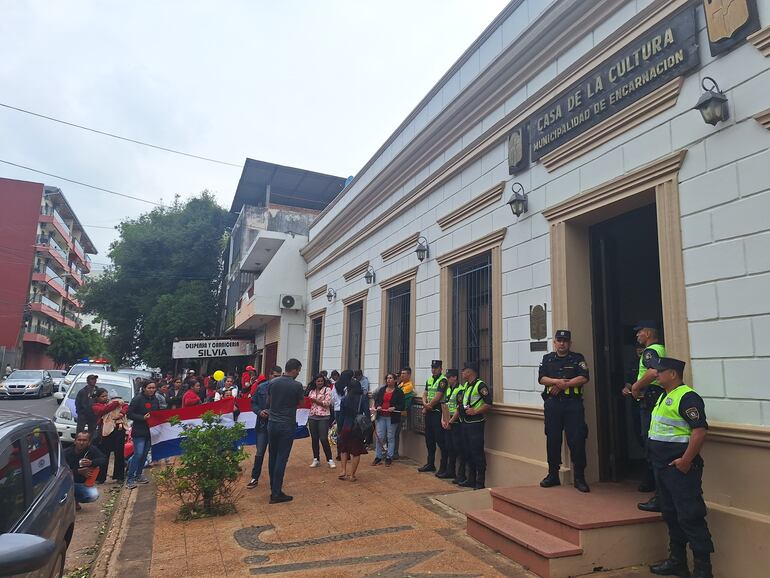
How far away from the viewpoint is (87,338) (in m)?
49.2

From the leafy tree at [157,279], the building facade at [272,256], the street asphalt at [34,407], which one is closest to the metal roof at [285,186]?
the building facade at [272,256]

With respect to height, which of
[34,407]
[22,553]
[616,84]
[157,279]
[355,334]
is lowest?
[34,407]

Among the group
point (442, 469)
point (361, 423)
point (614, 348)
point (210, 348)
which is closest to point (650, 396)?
point (614, 348)

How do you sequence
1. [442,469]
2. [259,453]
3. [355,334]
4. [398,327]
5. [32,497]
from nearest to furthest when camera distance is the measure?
[32,497] < [259,453] < [442,469] < [398,327] < [355,334]

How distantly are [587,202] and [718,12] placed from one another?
2138mm

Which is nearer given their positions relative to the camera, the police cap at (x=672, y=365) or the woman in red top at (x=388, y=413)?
the police cap at (x=672, y=365)

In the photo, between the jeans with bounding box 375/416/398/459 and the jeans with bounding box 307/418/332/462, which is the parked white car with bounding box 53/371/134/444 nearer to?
the jeans with bounding box 307/418/332/462

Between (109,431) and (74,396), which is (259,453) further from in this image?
(74,396)

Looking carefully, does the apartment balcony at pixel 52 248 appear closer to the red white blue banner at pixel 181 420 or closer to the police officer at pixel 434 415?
the red white blue banner at pixel 181 420

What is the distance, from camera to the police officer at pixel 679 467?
12.9ft

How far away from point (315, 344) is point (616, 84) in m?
13.1

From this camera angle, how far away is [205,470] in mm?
6082

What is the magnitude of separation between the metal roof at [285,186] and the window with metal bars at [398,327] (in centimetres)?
1396

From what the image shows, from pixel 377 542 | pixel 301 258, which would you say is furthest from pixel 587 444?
pixel 301 258
